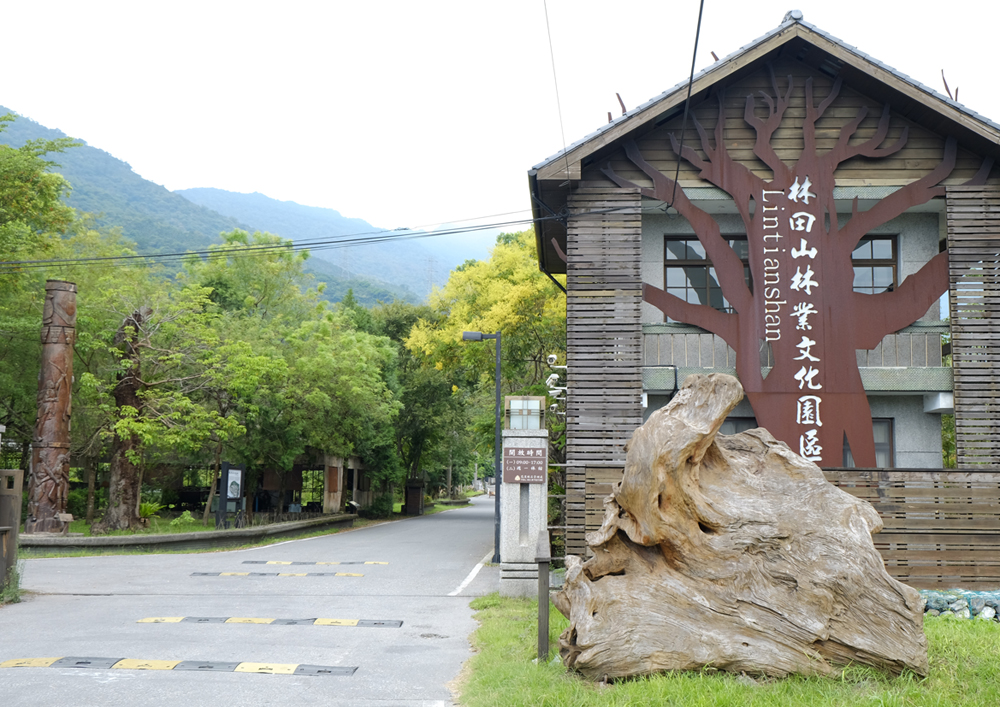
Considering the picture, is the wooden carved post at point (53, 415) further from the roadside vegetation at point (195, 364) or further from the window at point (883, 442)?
the window at point (883, 442)

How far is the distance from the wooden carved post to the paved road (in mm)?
3396

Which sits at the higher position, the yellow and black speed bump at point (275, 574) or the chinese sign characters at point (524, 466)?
the chinese sign characters at point (524, 466)

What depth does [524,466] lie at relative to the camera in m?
12.8

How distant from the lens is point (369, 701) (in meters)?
6.96

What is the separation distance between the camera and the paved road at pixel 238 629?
7156 millimetres

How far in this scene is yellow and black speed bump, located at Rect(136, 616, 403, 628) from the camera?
10625 millimetres

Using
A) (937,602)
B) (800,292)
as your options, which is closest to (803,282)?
(800,292)

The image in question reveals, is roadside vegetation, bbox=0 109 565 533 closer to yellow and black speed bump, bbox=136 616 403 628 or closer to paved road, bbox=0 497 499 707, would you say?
paved road, bbox=0 497 499 707

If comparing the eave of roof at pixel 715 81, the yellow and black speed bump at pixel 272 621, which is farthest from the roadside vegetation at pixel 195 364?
the yellow and black speed bump at pixel 272 621

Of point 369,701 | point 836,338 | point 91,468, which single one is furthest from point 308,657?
point 91,468

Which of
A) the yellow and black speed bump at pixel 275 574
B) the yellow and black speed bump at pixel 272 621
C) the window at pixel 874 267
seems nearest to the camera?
the yellow and black speed bump at pixel 272 621

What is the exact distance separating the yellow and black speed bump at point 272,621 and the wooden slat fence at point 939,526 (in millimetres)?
6753

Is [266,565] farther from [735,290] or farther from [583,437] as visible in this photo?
[735,290]

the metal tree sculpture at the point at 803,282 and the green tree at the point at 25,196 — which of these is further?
the green tree at the point at 25,196
